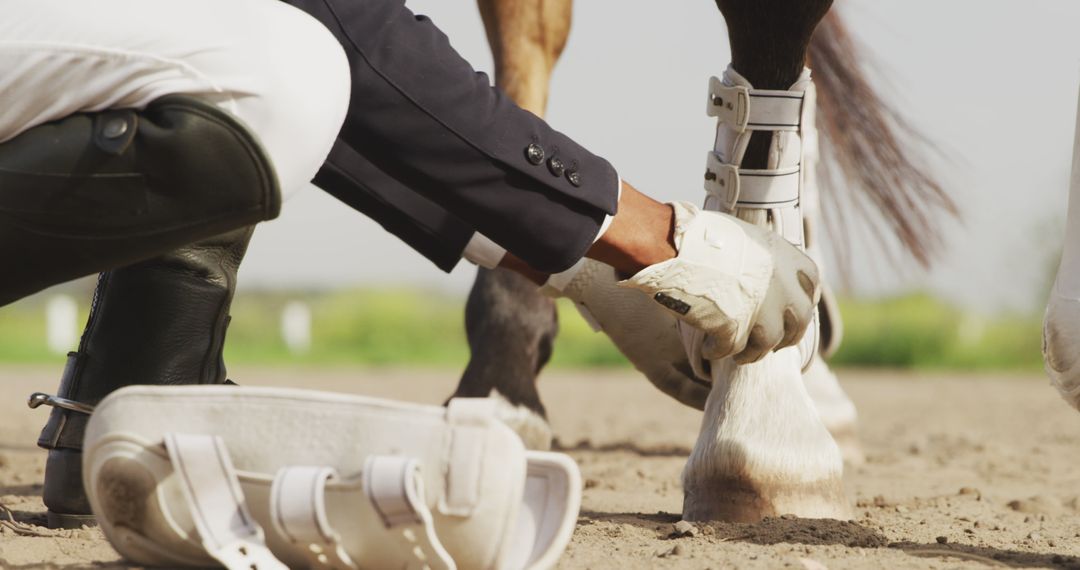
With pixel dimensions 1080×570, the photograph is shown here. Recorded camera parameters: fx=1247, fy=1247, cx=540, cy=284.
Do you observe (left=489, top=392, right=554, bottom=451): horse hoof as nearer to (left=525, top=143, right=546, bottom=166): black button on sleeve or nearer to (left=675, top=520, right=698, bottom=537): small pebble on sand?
(left=675, top=520, right=698, bottom=537): small pebble on sand

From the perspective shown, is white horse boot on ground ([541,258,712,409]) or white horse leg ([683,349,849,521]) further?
white horse boot on ground ([541,258,712,409])

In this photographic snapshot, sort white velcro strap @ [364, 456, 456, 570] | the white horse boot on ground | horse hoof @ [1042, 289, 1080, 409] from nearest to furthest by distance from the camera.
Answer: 1. white velcro strap @ [364, 456, 456, 570]
2. horse hoof @ [1042, 289, 1080, 409]
3. the white horse boot on ground

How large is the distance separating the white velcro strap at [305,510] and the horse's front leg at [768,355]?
22.5 inches

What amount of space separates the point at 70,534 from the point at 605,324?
716 millimetres

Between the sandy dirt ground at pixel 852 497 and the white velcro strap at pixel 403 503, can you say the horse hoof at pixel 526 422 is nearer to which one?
the sandy dirt ground at pixel 852 497

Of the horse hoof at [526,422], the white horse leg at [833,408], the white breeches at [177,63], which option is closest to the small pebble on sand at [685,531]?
the white breeches at [177,63]

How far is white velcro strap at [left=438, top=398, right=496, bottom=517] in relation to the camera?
936mm

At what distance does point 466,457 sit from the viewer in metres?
0.94

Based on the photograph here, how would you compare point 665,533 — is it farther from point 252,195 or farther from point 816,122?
point 816,122

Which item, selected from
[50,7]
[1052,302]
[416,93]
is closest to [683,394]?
[1052,302]

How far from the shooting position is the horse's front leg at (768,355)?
1.42 meters

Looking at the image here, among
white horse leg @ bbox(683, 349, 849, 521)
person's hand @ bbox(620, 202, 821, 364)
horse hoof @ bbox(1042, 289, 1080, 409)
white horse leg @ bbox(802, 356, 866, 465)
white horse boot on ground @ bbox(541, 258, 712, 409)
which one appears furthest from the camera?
white horse leg @ bbox(802, 356, 866, 465)

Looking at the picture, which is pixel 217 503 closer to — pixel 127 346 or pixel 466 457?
pixel 466 457

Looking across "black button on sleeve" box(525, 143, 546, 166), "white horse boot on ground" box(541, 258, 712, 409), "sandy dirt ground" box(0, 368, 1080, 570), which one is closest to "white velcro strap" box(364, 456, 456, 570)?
"sandy dirt ground" box(0, 368, 1080, 570)
